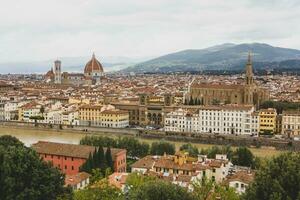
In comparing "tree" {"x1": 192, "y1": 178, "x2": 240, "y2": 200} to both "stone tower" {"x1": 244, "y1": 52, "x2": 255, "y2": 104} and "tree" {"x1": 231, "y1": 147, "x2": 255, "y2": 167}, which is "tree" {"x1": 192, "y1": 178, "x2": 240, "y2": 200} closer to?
"tree" {"x1": 231, "y1": 147, "x2": 255, "y2": 167}

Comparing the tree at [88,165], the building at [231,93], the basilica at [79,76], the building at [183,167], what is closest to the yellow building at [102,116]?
the building at [231,93]

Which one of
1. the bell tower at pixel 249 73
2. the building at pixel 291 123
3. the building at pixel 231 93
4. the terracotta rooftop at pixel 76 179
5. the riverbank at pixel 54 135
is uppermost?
the bell tower at pixel 249 73

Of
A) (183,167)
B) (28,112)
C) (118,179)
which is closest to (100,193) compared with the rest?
(118,179)

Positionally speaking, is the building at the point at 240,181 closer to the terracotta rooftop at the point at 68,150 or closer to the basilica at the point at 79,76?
the terracotta rooftop at the point at 68,150

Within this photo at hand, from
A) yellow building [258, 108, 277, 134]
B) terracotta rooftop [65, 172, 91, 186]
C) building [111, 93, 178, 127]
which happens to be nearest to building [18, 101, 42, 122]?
→ building [111, 93, 178, 127]

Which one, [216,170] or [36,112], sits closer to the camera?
[216,170]

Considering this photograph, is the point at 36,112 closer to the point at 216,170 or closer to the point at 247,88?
the point at 247,88

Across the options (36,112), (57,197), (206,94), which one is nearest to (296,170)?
(57,197)
